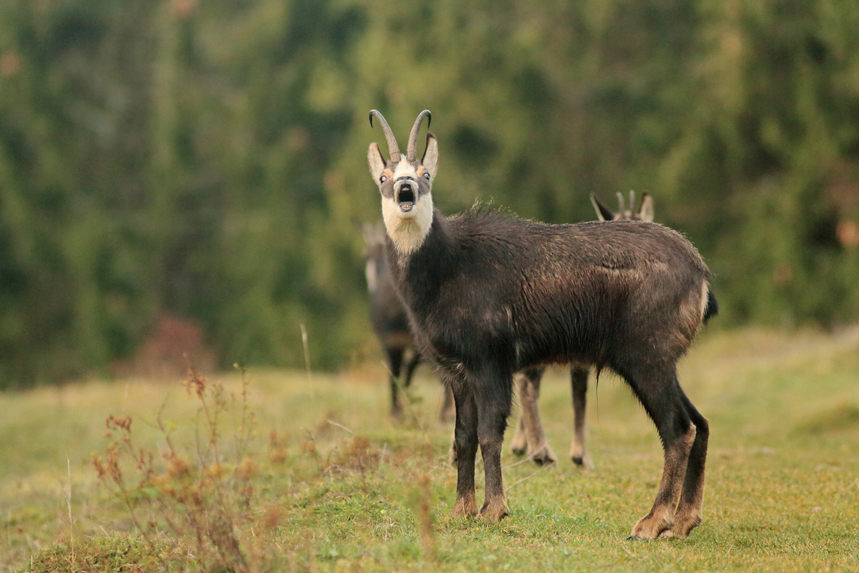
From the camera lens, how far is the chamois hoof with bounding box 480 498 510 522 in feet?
24.1

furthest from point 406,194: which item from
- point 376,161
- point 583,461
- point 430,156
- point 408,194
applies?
point 583,461

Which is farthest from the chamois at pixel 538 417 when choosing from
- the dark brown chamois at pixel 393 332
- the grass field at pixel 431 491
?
the dark brown chamois at pixel 393 332

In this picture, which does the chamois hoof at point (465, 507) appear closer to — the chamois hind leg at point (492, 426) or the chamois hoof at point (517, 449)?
the chamois hind leg at point (492, 426)

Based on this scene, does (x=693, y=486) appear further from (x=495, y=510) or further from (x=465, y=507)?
(x=465, y=507)

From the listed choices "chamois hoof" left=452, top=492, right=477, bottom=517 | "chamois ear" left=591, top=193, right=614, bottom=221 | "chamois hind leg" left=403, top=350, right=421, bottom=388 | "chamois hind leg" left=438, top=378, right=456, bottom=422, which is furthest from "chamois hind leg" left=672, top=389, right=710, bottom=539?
"chamois hind leg" left=403, top=350, right=421, bottom=388

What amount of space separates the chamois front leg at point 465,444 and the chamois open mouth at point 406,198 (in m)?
1.43

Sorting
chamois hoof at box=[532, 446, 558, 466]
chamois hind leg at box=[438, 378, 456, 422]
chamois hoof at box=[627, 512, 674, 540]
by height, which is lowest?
chamois hind leg at box=[438, 378, 456, 422]

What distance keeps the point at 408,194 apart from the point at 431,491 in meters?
2.45

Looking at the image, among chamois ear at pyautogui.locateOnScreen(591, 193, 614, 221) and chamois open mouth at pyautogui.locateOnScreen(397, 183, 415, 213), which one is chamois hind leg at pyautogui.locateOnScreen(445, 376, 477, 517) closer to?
chamois open mouth at pyautogui.locateOnScreen(397, 183, 415, 213)

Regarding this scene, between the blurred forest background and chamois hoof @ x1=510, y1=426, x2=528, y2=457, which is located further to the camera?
the blurred forest background

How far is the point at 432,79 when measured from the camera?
28.3m

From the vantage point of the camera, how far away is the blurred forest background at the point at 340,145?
80.0 ft

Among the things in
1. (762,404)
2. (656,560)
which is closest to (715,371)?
(762,404)

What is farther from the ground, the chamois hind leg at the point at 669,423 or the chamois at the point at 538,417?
the chamois hind leg at the point at 669,423
